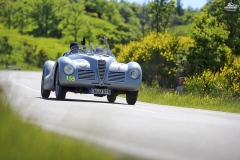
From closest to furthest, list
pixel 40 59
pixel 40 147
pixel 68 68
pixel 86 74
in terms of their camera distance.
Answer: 1. pixel 40 147
2. pixel 68 68
3. pixel 86 74
4. pixel 40 59

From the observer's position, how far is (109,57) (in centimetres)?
1712

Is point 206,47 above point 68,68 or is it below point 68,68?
below

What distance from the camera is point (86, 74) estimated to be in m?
16.2

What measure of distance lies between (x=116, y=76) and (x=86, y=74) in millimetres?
781

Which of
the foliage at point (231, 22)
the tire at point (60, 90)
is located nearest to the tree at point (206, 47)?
the foliage at point (231, 22)

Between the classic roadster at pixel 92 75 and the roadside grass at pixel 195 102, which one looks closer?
the classic roadster at pixel 92 75

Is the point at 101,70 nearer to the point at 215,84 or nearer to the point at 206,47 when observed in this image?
the point at 215,84

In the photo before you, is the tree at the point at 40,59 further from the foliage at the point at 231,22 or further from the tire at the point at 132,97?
the tire at the point at 132,97

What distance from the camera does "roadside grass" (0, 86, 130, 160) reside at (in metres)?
5.61

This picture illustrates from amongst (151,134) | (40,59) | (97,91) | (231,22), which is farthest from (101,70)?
(40,59)

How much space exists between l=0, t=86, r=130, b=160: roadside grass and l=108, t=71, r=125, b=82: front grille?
31.0ft

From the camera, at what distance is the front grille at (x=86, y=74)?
53.1 ft

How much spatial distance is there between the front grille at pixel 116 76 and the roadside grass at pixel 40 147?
944cm

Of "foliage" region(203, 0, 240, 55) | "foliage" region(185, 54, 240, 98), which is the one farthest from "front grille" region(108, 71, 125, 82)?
"foliage" region(203, 0, 240, 55)
